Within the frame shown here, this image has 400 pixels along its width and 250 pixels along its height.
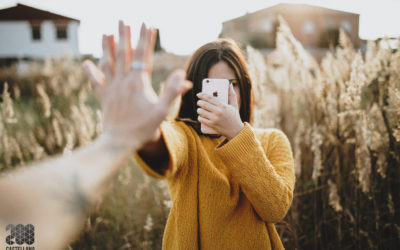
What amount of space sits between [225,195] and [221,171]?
0.36 ft

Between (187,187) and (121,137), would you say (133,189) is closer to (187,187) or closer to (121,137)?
(187,187)

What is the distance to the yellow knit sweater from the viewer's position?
908 mm

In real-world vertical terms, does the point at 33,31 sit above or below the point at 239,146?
above

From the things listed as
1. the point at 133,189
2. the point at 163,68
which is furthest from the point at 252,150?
the point at 163,68

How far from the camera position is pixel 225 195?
39.3 inches

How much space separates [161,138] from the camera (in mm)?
685

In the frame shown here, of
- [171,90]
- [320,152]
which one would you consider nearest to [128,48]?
[171,90]

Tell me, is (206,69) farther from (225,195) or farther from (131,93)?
(131,93)

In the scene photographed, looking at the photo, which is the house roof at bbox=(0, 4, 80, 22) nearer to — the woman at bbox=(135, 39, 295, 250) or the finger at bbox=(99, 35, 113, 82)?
the woman at bbox=(135, 39, 295, 250)

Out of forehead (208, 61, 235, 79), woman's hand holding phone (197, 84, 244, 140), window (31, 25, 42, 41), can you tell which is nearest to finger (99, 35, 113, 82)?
woman's hand holding phone (197, 84, 244, 140)

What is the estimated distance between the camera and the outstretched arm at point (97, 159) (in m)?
0.39

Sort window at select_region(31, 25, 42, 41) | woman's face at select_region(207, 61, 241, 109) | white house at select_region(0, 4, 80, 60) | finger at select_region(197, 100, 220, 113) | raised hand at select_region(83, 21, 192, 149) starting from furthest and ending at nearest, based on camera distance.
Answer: window at select_region(31, 25, 42, 41)
white house at select_region(0, 4, 80, 60)
woman's face at select_region(207, 61, 241, 109)
finger at select_region(197, 100, 220, 113)
raised hand at select_region(83, 21, 192, 149)

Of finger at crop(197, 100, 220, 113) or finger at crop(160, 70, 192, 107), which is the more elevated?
finger at crop(160, 70, 192, 107)

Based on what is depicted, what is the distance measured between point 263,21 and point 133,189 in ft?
79.4
